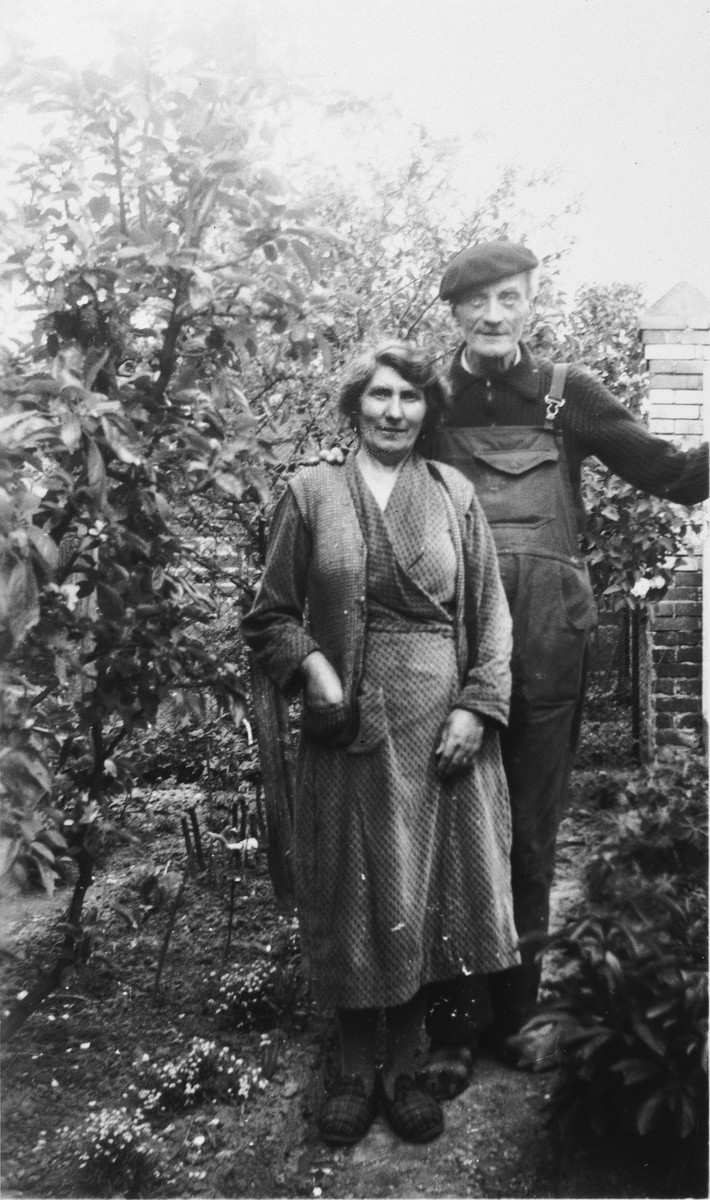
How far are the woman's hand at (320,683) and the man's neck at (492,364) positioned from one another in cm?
89

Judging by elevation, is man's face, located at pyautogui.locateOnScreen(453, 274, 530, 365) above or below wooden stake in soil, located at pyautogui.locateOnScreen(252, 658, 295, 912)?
above

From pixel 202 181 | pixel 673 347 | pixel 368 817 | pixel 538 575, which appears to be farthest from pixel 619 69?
pixel 368 817

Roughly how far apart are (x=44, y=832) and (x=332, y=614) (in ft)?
2.78

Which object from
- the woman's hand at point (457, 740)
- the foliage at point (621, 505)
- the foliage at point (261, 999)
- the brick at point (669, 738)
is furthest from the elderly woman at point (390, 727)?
the foliage at point (621, 505)

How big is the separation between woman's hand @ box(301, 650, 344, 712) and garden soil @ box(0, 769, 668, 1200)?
75 cm

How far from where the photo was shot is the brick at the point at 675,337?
2727 millimetres

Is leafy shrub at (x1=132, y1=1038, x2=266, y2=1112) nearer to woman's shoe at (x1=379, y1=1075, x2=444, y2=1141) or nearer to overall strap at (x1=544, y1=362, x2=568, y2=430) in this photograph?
woman's shoe at (x1=379, y1=1075, x2=444, y2=1141)

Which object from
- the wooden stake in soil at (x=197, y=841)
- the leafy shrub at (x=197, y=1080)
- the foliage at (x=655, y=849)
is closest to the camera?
the foliage at (x=655, y=849)

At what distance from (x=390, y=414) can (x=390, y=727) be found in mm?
762

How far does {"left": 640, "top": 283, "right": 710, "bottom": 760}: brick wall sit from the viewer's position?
2693mm

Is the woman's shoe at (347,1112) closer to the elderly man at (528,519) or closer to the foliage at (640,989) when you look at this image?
the elderly man at (528,519)

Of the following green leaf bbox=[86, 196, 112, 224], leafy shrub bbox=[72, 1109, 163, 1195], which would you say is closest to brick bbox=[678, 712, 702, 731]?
leafy shrub bbox=[72, 1109, 163, 1195]

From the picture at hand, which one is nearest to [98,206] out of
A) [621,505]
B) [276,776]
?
[276,776]

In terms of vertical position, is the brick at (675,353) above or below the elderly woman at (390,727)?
above
